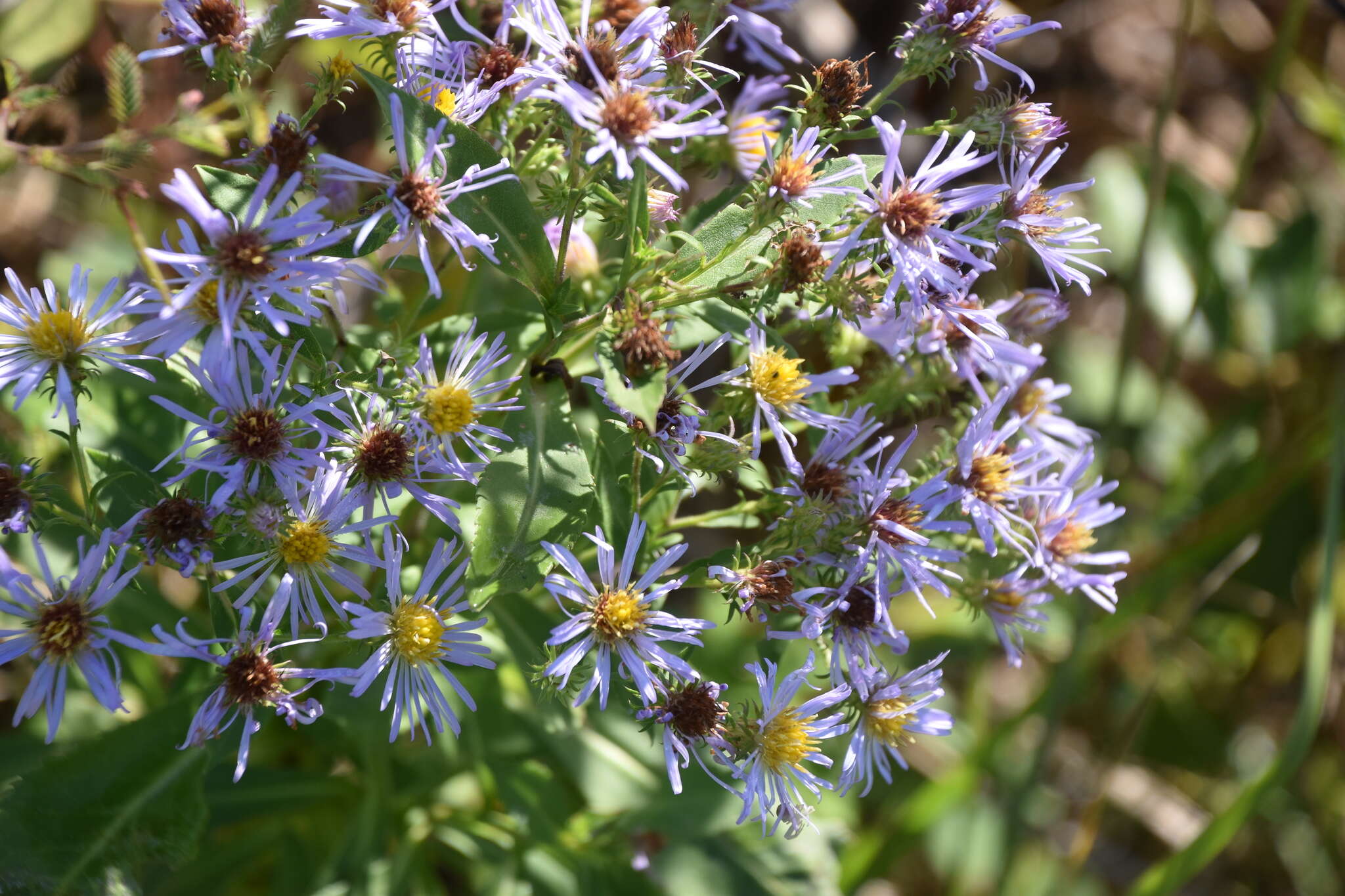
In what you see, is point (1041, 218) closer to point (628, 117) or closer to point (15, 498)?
point (628, 117)

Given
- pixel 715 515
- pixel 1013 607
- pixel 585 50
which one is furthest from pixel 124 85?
pixel 1013 607

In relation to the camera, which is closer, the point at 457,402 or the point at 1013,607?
the point at 457,402

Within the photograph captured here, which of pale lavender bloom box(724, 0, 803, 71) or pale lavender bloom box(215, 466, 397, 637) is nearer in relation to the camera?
pale lavender bloom box(215, 466, 397, 637)

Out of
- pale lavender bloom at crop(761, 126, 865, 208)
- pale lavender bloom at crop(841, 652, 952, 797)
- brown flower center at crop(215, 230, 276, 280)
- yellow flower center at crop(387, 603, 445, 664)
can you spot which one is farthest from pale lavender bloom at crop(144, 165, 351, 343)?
pale lavender bloom at crop(841, 652, 952, 797)

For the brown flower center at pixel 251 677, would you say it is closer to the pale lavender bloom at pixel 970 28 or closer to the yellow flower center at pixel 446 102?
the yellow flower center at pixel 446 102

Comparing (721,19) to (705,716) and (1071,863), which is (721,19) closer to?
(705,716)

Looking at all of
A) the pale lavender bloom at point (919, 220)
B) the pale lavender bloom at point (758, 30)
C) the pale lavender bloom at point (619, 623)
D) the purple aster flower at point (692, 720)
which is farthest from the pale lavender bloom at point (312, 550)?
the pale lavender bloom at point (758, 30)

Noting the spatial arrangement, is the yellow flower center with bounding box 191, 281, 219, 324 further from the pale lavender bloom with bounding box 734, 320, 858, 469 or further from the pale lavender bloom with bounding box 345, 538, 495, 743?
the pale lavender bloom with bounding box 734, 320, 858, 469
